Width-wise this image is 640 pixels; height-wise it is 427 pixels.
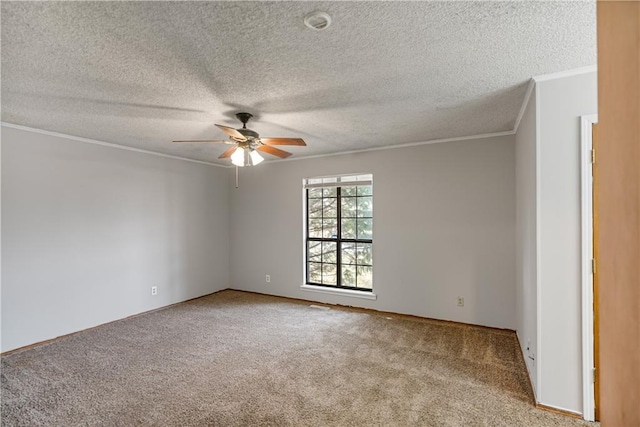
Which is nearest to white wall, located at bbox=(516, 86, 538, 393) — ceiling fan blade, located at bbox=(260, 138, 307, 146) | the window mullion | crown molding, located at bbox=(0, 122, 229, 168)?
ceiling fan blade, located at bbox=(260, 138, 307, 146)

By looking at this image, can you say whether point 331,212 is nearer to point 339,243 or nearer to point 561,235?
point 339,243

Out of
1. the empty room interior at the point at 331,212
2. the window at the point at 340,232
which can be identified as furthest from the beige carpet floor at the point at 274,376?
the window at the point at 340,232

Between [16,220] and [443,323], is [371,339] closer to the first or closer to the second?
[443,323]

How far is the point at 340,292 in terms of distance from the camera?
15.6ft

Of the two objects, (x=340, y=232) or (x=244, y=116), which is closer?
(x=244, y=116)

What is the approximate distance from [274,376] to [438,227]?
2604 mm

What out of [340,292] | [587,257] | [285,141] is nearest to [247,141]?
[285,141]

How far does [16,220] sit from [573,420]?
16.7 feet

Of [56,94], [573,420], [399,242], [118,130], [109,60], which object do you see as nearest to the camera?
[109,60]

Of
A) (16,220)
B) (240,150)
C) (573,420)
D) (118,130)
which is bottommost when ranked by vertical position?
(573,420)

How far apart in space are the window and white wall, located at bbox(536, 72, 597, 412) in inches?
98.7

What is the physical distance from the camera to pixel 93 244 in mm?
3916

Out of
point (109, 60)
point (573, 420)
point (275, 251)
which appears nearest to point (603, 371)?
point (573, 420)

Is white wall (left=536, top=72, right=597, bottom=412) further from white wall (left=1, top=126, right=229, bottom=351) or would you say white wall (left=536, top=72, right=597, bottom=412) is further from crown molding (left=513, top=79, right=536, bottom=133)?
white wall (left=1, top=126, right=229, bottom=351)
